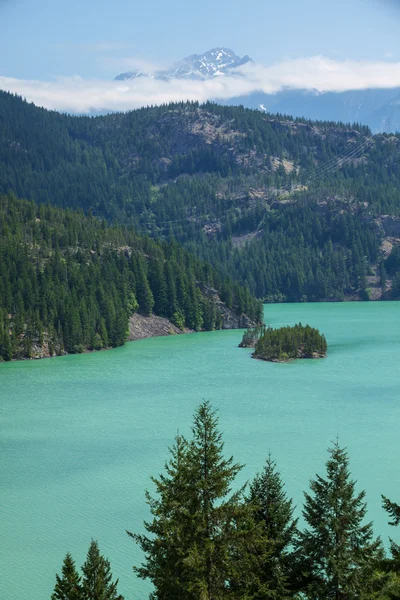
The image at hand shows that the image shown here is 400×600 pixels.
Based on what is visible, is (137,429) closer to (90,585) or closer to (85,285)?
(90,585)

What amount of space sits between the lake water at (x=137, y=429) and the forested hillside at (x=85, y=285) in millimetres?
5182

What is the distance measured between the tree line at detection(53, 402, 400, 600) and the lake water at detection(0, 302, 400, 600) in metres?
12.5

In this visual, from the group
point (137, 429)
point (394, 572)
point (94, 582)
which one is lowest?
point (137, 429)

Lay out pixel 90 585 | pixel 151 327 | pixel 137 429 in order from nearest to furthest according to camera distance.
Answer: pixel 90 585 → pixel 137 429 → pixel 151 327

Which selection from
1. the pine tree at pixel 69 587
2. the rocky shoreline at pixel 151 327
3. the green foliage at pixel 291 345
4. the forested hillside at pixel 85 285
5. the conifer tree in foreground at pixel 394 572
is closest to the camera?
the conifer tree in foreground at pixel 394 572

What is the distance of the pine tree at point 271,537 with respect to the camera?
25172mm

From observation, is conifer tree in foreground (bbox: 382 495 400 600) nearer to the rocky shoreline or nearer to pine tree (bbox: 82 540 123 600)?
pine tree (bbox: 82 540 123 600)

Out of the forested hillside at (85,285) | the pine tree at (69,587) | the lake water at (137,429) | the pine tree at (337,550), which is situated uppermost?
Result: the forested hillside at (85,285)

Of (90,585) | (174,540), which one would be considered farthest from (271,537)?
(90,585)

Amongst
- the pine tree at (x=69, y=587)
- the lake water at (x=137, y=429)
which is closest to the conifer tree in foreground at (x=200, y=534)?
the pine tree at (x=69, y=587)

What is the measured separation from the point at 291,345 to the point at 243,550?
83442 millimetres

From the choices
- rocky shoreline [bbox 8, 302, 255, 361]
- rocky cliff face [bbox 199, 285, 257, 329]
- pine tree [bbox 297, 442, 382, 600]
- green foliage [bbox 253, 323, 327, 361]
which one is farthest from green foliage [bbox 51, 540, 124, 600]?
rocky cliff face [bbox 199, 285, 257, 329]

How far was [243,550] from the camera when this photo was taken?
2430 cm

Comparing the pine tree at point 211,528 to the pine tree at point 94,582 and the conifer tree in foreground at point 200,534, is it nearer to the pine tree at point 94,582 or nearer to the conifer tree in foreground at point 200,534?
the conifer tree in foreground at point 200,534
